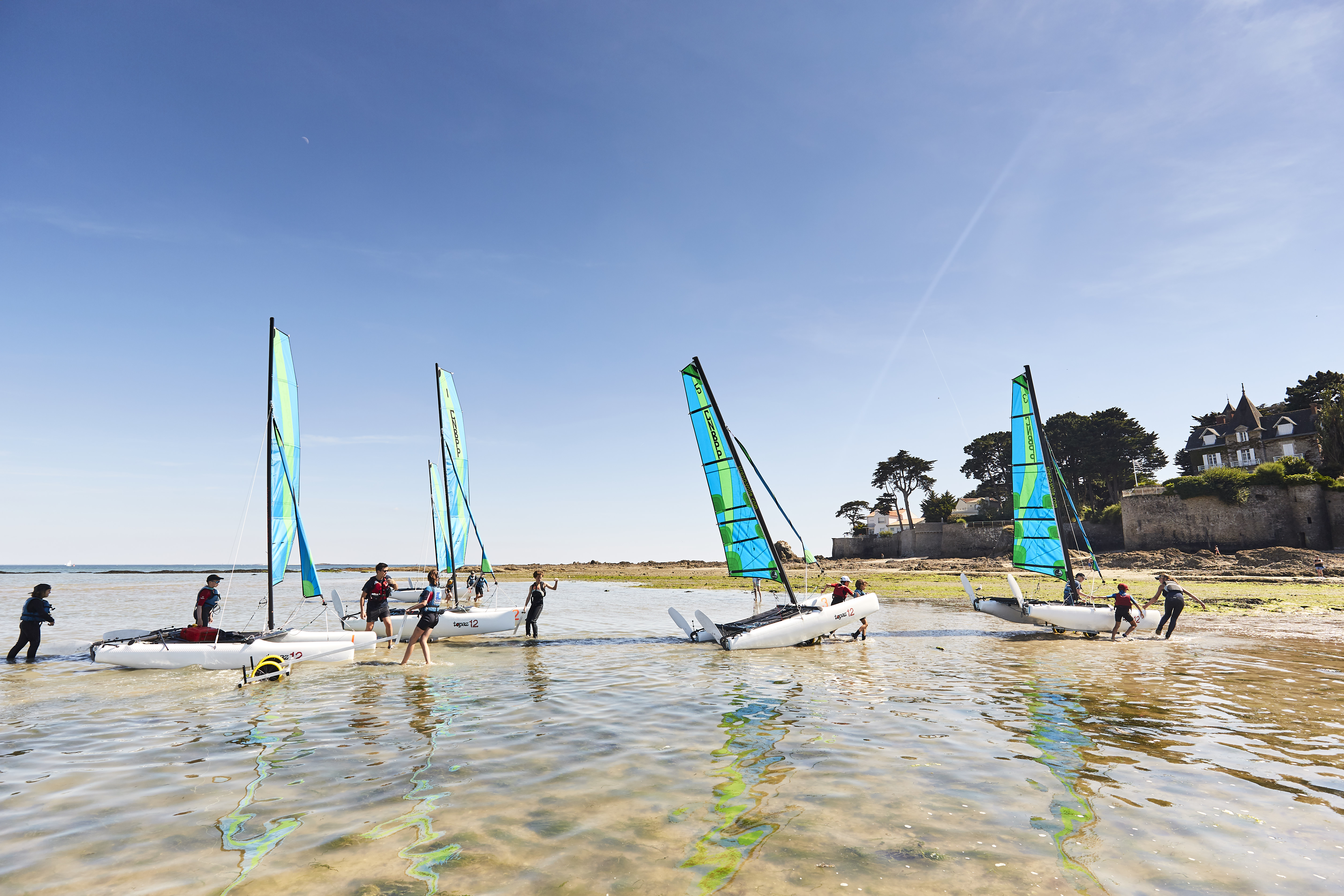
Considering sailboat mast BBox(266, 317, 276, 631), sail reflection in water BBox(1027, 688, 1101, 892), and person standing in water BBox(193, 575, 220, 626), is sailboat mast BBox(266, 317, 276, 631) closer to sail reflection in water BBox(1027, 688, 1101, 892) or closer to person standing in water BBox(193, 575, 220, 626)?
person standing in water BBox(193, 575, 220, 626)

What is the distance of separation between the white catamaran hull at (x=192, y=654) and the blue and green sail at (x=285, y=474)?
268cm

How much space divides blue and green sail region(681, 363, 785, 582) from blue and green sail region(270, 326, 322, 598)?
11.8m

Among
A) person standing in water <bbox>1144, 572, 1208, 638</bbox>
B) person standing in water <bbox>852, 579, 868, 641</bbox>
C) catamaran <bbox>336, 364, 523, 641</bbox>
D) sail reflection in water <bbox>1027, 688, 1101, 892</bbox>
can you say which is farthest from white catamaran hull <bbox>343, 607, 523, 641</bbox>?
person standing in water <bbox>1144, 572, 1208, 638</bbox>

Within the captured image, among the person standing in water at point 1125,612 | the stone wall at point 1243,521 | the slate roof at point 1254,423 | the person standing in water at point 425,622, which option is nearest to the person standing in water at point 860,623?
the person standing in water at point 1125,612

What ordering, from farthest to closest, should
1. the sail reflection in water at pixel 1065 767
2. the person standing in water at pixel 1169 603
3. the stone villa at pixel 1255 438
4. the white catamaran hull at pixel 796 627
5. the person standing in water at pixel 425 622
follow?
1. the stone villa at pixel 1255 438
2. the person standing in water at pixel 1169 603
3. the white catamaran hull at pixel 796 627
4. the person standing in water at pixel 425 622
5. the sail reflection in water at pixel 1065 767

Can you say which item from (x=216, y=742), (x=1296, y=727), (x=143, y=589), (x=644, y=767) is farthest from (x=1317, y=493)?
(x=143, y=589)

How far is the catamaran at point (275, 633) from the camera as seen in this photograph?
1417 centimetres

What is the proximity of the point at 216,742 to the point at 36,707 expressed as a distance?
5519 mm

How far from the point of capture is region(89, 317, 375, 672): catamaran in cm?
1417

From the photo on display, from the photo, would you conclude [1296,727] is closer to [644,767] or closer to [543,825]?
[644,767]

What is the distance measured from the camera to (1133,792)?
6348 mm

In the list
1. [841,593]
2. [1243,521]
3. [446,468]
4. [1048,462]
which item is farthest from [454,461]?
[1243,521]

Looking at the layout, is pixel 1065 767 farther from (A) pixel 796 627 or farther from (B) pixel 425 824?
(A) pixel 796 627

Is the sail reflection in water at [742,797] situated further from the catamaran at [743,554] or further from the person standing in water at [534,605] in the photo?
the person standing in water at [534,605]
